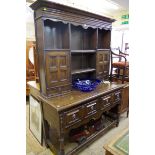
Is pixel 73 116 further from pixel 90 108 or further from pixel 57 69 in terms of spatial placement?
pixel 57 69

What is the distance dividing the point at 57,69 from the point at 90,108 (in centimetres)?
72

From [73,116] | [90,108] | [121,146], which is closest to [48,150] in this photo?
[73,116]

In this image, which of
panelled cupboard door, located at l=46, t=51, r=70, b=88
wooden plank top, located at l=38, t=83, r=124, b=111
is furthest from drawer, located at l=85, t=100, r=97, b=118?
panelled cupboard door, located at l=46, t=51, r=70, b=88

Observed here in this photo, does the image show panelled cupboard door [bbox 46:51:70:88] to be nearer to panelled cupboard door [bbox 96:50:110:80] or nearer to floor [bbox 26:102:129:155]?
panelled cupboard door [bbox 96:50:110:80]

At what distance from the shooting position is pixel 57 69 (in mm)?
1912

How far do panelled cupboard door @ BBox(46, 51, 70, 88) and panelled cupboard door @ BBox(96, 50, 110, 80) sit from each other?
0.77m

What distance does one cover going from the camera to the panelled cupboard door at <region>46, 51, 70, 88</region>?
183 centimetres

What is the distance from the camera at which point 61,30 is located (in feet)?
7.02

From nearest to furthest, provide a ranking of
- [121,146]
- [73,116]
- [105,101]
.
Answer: [121,146], [73,116], [105,101]

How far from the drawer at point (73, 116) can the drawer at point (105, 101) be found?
1.55 feet
